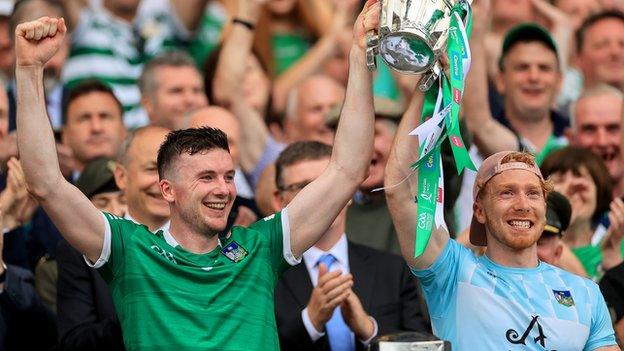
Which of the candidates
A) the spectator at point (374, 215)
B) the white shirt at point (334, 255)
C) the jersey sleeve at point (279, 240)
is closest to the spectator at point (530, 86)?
the spectator at point (374, 215)

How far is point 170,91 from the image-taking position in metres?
11.2

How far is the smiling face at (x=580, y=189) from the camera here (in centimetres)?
993

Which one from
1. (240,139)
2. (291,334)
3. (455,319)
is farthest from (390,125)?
(455,319)

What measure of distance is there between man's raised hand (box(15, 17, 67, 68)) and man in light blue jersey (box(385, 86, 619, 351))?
5.47 ft

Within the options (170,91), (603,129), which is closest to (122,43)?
(170,91)

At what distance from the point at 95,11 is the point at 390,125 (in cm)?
333

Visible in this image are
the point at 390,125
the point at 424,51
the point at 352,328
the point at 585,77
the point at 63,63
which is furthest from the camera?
the point at 585,77

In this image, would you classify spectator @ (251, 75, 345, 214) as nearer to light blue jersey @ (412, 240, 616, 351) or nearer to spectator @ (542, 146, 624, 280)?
spectator @ (542, 146, 624, 280)

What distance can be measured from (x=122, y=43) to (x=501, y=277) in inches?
223

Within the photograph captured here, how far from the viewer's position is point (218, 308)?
7.03 m

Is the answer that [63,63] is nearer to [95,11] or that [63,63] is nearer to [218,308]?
[95,11]

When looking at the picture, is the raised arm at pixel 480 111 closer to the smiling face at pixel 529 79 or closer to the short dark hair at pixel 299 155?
the smiling face at pixel 529 79

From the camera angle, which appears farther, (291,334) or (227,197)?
(291,334)

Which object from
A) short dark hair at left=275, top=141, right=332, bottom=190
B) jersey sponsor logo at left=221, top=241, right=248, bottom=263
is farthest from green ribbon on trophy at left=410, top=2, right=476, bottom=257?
short dark hair at left=275, top=141, right=332, bottom=190
